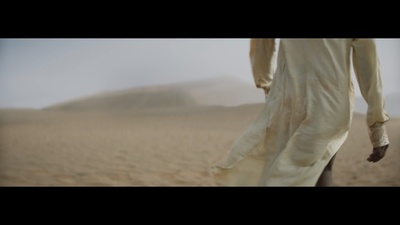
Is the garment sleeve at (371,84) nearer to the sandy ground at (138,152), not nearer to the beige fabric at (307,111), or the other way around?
the beige fabric at (307,111)

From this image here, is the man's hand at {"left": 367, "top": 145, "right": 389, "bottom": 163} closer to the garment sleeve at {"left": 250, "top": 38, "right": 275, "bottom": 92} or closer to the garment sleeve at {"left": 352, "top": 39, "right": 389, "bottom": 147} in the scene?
the garment sleeve at {"left": 352, "top": 39, "right": 389, "bottom": 147}

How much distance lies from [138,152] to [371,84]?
4.54 meters

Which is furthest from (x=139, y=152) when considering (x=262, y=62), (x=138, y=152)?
(x=262, y=62)

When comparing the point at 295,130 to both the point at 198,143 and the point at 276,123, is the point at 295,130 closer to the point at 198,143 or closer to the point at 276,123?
the point at 276,123

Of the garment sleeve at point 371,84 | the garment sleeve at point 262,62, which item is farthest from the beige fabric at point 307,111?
the garment sleeve at point 262,62

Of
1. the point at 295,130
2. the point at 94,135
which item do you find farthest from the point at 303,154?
the point at 94,135

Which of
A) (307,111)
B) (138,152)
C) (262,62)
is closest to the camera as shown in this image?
(307,111)

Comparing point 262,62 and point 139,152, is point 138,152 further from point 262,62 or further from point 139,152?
point 262,62

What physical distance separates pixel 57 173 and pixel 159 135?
291 cm

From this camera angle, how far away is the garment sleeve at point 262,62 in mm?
2061

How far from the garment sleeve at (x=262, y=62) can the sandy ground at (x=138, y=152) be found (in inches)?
64.1

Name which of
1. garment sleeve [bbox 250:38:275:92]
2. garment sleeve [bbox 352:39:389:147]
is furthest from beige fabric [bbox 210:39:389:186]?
garment sleeve [bbox 250:38:275:92]

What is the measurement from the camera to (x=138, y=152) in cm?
597

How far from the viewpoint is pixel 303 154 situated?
1.68 meters
